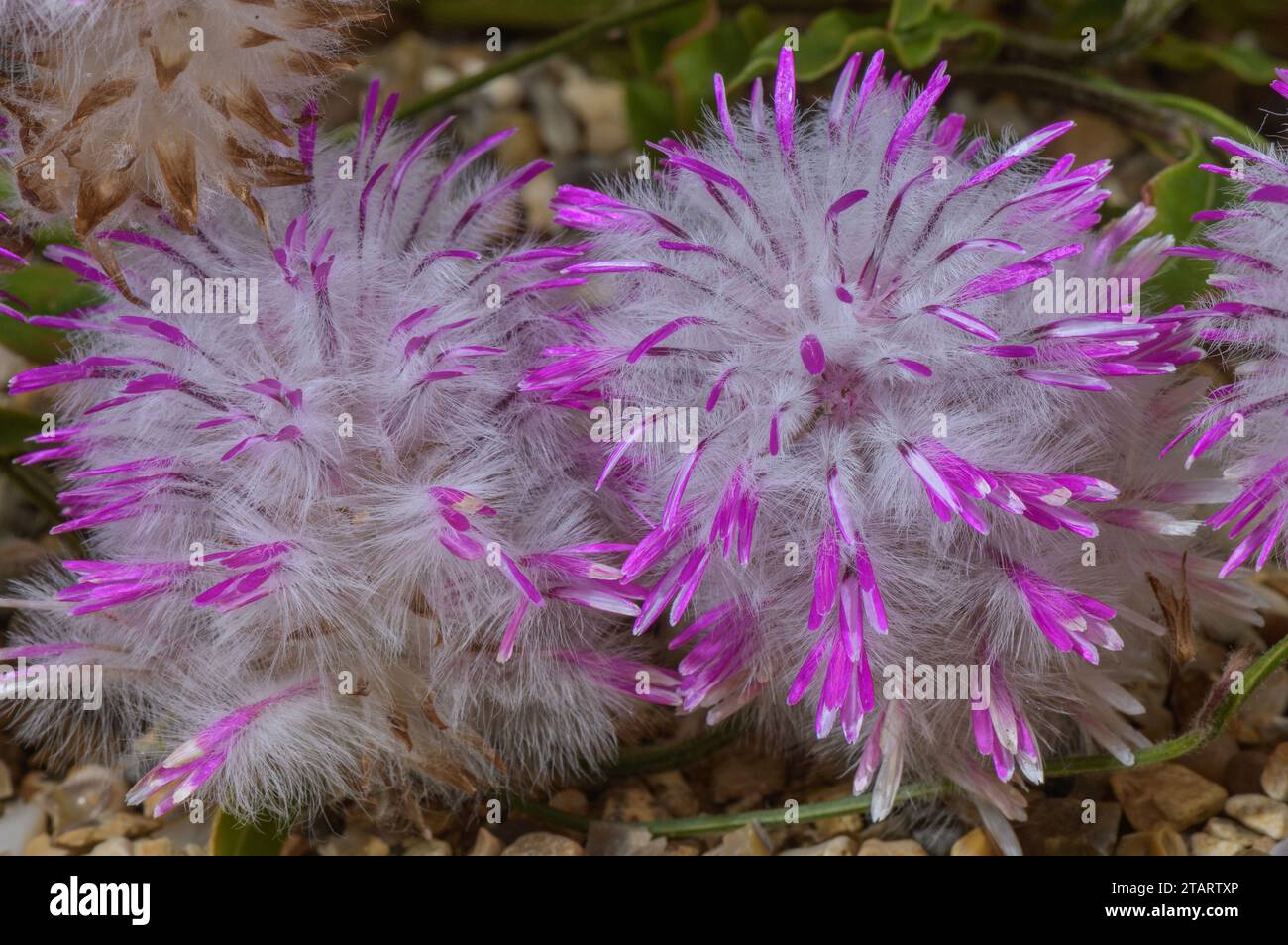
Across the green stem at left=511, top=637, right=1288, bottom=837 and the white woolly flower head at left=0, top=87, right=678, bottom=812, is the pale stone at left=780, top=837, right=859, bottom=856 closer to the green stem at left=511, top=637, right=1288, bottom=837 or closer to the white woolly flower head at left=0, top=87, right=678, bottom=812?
the green stem at left=511, top=637, right=1288, bottom=837

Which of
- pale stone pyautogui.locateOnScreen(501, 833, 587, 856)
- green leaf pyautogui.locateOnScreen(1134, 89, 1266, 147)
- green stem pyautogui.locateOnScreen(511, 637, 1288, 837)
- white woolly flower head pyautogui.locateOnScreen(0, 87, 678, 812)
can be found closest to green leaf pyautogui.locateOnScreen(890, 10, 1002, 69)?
green leaf pyautogui.locateOnScreen(1134, 89, 1266, 147)

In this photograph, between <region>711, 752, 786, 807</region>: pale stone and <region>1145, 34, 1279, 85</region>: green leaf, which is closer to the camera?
<region>711, 752, 786, 807</region>: pale stone

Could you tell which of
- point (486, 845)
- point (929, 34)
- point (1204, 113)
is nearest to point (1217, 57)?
point (1204, 113)

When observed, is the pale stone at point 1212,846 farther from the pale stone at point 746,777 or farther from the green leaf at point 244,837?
the green leaf at point 244,837

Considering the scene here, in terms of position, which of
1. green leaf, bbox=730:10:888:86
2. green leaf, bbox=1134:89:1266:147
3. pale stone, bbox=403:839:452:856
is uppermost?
green leaf, bbox=730:10:888:86

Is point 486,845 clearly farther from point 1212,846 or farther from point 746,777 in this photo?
point 1212,846

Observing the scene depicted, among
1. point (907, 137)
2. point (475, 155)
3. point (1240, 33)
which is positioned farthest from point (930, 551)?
point (1240, 33)
